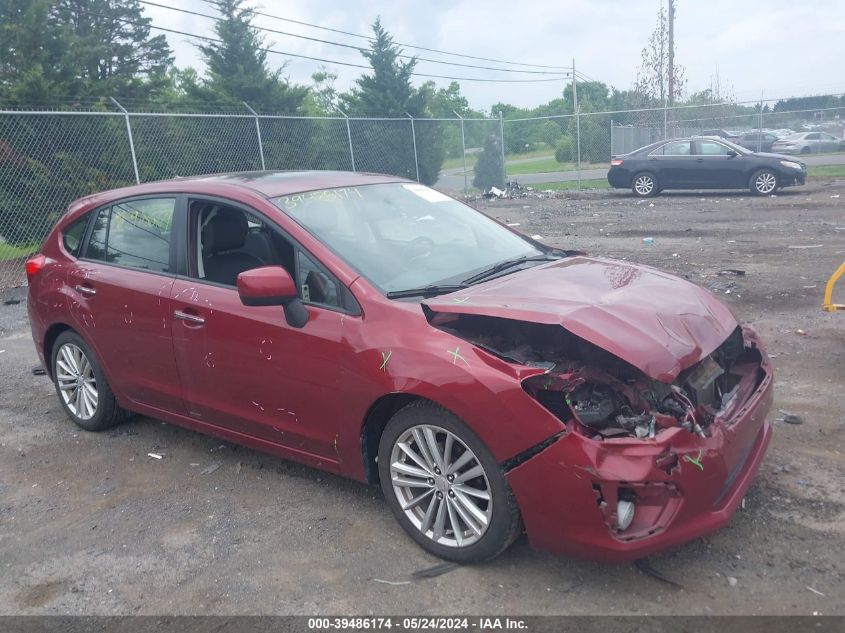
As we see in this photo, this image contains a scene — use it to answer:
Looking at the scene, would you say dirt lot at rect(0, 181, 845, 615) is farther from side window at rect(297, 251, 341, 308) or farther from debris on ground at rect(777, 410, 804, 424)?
side window at rect(297, 251, 341, 308)

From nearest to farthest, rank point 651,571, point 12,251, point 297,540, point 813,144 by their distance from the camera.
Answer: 1. point 651,571
2. point 297,540
3. point 12,251
4. point 813,144

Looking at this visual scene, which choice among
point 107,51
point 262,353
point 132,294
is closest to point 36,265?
point 132,294

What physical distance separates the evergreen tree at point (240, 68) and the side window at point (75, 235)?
53.6 feet

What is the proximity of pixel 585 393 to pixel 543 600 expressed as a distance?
867 millimetres

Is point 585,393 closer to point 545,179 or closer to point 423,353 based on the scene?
point 423,353

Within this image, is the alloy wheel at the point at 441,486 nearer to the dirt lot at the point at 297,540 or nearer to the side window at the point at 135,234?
the dirt lot at the point at 297,540

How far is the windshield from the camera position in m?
3.90

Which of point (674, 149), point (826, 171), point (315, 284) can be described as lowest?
point (826, 171)

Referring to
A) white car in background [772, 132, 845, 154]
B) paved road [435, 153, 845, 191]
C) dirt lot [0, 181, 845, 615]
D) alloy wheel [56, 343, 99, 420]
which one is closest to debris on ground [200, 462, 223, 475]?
dirt lot [0, 181, 845, 615]

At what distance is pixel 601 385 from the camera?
3.22 metres

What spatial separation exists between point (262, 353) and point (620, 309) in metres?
1.81

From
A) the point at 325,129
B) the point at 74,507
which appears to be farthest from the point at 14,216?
the point at 74,507

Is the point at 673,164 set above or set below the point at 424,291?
below

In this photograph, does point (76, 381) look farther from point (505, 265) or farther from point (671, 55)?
point (671, 55)
